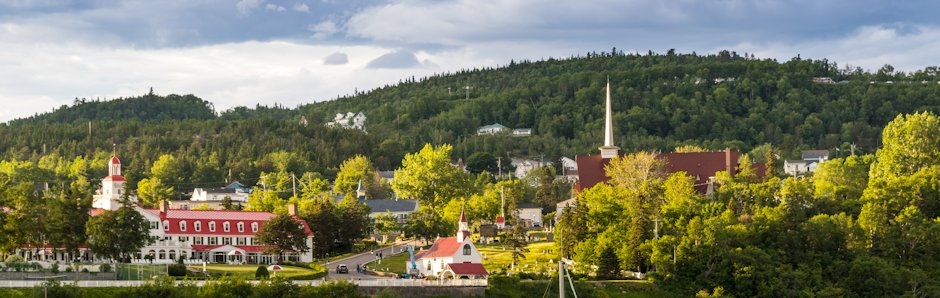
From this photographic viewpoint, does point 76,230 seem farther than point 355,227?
No

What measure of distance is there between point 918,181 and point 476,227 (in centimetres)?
3225

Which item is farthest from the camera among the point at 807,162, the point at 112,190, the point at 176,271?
the point at 807,162

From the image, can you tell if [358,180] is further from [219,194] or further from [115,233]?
[115,233]

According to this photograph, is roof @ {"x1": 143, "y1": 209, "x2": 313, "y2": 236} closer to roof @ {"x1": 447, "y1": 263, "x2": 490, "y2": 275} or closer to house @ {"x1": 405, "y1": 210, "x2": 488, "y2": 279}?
house @ {"x1": 405, "y1": 210, "x2": 488, "y2": 279}

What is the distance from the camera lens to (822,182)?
106 m

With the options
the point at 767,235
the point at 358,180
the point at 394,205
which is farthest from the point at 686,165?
the point at 358,180

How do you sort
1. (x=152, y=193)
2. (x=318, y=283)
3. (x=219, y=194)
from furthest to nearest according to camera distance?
(x=219, y=194) < (x=152, y=193) < (x=318, y=283)

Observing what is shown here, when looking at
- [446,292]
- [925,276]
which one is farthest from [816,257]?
[446,292]

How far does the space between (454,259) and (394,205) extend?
4469 centimetres

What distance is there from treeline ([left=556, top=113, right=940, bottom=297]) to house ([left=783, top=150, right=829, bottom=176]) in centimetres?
5721

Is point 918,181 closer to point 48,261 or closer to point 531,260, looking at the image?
point 531,260

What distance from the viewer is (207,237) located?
97812mm

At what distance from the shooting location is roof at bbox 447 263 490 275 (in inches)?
3265

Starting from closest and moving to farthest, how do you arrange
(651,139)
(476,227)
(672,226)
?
(672,226) → (476,227) → (651,139)
